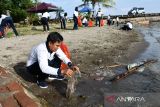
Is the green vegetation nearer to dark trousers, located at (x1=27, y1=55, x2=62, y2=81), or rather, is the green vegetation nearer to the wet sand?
the wet sand

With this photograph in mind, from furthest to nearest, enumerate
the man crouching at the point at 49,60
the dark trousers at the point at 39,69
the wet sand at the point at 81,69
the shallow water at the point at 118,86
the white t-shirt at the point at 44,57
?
the dark trousers at the point at 39,69 < the shallow water at the point at 118,86 < the wet sand at the point at 81,69 < the white t-shirt at the point at 44,57 < the man crouching at the point at 49,60

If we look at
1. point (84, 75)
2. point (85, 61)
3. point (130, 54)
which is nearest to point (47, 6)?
point (130, 54)

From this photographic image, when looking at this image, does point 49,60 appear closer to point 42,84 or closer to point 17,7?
point 42,84

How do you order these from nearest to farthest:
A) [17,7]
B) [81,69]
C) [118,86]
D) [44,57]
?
[44,57] → [118,86] → [81,69] → [17,7]

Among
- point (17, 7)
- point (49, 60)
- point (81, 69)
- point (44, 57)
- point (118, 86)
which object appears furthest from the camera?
point (17, 7)

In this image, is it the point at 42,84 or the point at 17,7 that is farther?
the point at 17,7

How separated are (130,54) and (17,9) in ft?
78.9

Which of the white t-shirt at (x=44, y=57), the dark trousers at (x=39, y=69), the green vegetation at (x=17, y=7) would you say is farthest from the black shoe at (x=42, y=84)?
the green vegetation at (x=17, y=7)

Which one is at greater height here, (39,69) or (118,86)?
(39,69)

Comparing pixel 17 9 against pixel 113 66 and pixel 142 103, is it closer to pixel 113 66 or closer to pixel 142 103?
pixel 113 66

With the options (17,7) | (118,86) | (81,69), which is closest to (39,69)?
(118,86)

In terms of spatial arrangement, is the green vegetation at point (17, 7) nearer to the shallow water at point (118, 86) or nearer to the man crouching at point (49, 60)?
the shallow water at point (118, 86)

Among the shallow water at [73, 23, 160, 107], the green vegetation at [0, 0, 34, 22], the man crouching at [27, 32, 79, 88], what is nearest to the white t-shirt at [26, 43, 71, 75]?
the man crouching at [27, 32, 79, 88]

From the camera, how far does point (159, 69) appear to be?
10.2m
